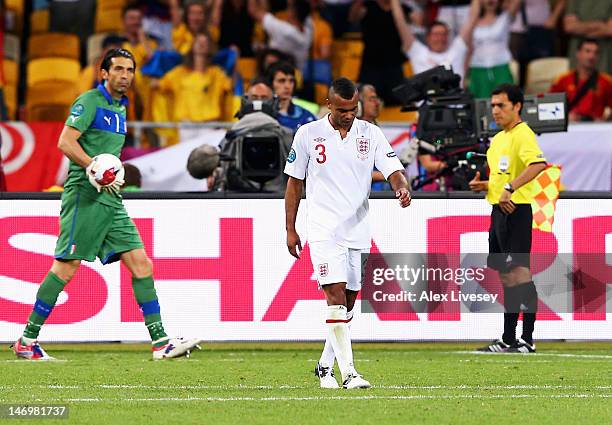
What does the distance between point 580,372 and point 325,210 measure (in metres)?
2.47

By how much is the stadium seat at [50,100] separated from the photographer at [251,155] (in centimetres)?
569

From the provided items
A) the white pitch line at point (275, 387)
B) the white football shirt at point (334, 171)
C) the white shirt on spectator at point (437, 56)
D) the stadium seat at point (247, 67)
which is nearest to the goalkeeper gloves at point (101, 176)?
the white pitch line at point (275, 387)

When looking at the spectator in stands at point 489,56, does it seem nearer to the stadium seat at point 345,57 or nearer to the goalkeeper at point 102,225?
the stadium seat at point 345,57

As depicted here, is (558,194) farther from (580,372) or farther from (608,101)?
(608,101)

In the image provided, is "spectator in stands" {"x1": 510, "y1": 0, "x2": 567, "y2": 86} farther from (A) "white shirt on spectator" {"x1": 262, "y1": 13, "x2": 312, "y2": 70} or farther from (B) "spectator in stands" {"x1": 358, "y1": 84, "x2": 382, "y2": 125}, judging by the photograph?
(B) "spectator in stands" {"x1": 358, "y1": 84, "x2": 382, "y2": 125}

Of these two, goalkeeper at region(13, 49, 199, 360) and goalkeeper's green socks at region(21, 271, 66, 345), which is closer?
goalkeeper at region(13, 49, 199, 360)

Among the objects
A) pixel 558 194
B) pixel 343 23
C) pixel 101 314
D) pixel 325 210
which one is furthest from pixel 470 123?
pixel 343 23

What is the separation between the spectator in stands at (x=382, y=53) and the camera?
19.1 meters

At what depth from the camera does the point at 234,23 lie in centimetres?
1986

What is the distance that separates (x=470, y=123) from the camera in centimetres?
1427

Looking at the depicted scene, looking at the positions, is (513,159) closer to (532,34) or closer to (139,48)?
(139,48)

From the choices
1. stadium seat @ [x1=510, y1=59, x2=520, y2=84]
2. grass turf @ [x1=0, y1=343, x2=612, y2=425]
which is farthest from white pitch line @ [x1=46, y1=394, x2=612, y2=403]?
stadium seat @ [x1=510, y1=59, x2=520, y2=84]

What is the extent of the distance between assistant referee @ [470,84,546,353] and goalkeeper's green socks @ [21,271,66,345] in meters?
3.62

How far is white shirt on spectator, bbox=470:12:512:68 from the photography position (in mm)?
18875
